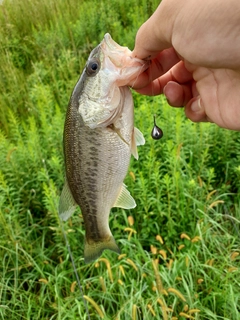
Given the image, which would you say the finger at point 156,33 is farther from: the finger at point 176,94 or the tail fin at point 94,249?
the tail fin at point 94,249

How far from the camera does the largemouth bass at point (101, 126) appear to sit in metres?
1.53

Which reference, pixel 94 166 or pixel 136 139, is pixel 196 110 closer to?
pixel 136 139

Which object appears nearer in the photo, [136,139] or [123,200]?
[136,139]

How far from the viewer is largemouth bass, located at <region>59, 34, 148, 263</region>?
1528 millimetres

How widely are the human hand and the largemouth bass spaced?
12cm

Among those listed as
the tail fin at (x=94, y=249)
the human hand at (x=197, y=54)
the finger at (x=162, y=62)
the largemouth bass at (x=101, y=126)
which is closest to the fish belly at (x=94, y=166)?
the largemouth bass at (x=101, y=126)

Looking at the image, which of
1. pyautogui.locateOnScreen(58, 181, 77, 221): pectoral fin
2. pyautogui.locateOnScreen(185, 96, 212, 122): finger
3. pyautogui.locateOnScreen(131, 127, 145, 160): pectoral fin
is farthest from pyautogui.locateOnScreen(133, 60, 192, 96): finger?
pyautogui.locateOnScreen(58, 181, 77, 221): pectoral fin

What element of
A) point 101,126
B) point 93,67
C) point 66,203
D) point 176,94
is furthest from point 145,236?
point 93,67

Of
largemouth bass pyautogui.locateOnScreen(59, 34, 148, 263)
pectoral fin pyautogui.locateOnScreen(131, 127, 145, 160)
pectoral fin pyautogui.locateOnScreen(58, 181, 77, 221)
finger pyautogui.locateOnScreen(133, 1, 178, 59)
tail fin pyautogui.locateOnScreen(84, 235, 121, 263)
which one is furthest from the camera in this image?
tail fin pyautogui.locateOnScreen(84, 235, 121, 263)

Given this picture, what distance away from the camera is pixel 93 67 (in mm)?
1573

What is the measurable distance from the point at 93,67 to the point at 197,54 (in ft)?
→ 1.49

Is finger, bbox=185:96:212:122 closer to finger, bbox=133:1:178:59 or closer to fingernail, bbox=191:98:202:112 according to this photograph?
fingernail, bbox=191:98:202:112

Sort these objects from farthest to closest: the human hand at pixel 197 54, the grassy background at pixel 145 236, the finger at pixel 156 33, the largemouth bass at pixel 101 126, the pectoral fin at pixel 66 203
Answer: the grassy background at pixel 145 236 < the pectoral fin at pixel 66 203 < the largemouth bass at pixel 101 126 < the finger at pixel 156 33 < the human hand at pixel 197 54

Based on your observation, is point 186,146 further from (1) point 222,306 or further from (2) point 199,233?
(1) point 222,306
